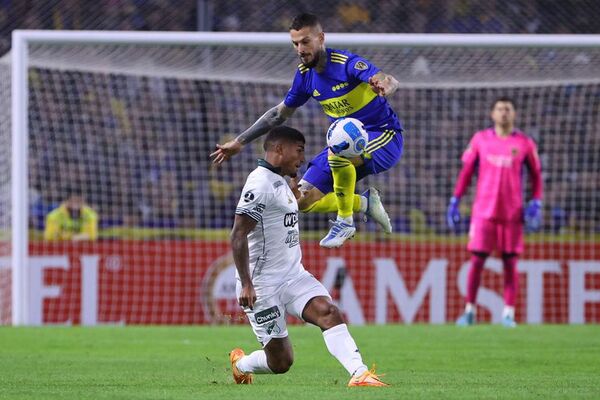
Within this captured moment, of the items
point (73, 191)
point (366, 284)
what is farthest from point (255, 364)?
point (73, 191)

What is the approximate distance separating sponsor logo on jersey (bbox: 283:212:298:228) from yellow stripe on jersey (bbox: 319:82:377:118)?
48.5 inches

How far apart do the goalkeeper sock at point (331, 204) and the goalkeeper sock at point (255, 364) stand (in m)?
1.48

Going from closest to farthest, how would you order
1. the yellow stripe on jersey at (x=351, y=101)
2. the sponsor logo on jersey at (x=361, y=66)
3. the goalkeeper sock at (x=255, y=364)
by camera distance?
the goalkeeper sock at (x=255, y=364)
the sponsor logo on jersey at (x=361, y=66)
the yellow stripe on jersey at (x=351, y=101)

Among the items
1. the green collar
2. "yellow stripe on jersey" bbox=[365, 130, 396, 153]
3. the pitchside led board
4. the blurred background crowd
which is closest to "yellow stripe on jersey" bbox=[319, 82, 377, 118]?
"yellow stripe on jersey" bbox=[365, 130, 396, 153]

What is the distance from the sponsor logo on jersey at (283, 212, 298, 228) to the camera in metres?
7.32

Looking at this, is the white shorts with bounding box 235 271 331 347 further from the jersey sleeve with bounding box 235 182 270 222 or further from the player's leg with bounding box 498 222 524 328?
the player's leg with bounding box 498 222 524 328

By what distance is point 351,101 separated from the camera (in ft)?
27.2

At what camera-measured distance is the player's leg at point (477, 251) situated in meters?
13.7

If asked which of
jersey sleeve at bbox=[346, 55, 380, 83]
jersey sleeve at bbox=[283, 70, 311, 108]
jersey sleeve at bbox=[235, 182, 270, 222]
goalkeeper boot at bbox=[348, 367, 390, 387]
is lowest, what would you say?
goalkeeper boot at bbox=[348, 367, 390, 387]

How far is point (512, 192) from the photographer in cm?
1380

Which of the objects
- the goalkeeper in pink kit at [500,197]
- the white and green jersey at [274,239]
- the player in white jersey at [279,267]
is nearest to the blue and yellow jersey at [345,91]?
the player in white jersey at [279,267]

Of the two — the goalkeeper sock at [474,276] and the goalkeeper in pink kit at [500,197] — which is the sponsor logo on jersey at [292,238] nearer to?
the goalkeeper in pink kit at [500,197]

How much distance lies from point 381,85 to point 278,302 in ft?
4.91

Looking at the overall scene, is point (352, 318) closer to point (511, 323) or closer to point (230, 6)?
point (511, 323)
